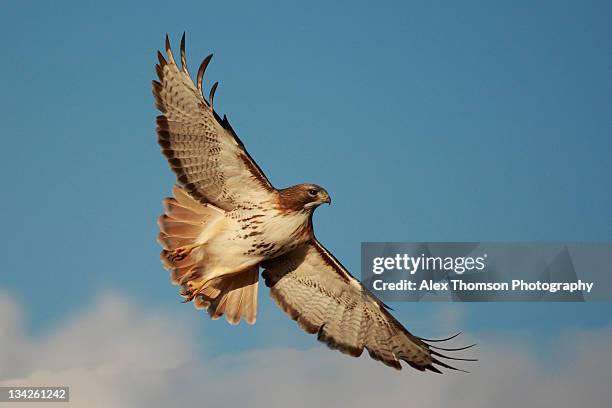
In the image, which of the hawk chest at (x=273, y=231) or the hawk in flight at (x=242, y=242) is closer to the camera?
the hawk in flight at (x=242, y=242)

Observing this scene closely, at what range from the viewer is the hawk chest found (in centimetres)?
1080

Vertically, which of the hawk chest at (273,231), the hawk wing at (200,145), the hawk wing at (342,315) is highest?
the hawk wing at (200,145)

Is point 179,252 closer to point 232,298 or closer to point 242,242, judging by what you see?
point 242,242

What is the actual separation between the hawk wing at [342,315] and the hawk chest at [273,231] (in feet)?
2.51

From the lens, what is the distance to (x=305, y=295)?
468 inches

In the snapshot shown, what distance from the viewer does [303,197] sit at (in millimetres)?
10711

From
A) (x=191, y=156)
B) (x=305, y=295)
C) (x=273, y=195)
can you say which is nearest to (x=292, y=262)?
(x=305, y=295)

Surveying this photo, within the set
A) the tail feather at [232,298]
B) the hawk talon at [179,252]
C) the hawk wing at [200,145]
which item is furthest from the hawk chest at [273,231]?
the tail feather at [232,298]

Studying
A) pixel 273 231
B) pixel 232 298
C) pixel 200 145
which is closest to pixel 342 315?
pixel 232 298

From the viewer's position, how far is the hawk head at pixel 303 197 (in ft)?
35.1

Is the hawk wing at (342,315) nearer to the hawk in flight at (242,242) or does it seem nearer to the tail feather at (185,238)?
the hawk in flight at (242,242)

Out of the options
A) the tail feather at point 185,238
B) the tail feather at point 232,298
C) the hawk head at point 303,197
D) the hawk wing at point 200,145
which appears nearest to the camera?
the hawk wing at point 200,145

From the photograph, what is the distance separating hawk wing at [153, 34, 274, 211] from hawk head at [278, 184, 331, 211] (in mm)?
237

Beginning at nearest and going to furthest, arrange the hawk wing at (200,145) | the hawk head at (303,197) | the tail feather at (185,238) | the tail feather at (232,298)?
the hawk wing at (200,145) → the hawk head at (303,197) → the tail feather at (185,238) → the tail feather at (232,298)
